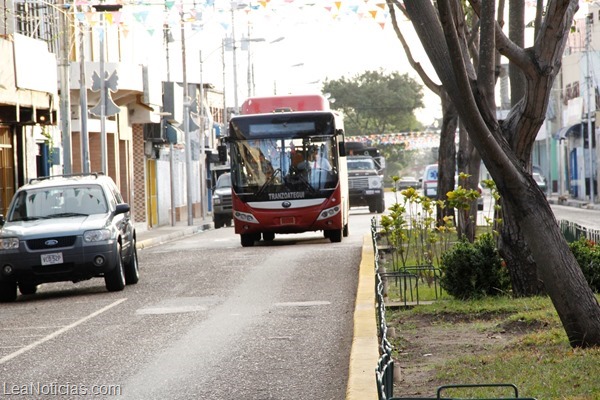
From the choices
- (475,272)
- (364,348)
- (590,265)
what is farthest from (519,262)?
(364,348)

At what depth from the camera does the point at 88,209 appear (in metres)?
19.0

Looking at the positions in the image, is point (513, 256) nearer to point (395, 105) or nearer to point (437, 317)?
point (437, 317)

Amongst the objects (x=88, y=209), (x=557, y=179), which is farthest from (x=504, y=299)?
(x=557, y=179)

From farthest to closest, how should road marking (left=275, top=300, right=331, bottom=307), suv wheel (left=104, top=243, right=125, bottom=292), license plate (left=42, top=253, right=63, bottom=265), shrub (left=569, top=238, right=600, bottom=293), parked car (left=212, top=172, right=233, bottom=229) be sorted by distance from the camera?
parked car (left=212, top=172, right=233, bottom=229)
suv wheel (left=104, top=243, right=125, bottom=292)
license plate (left=42, top=253, right=63, bottom=265)
road marking (left=275, top=300, right=331, bottom=307)
shrub (left=569, top=238, right=600, bottom=293)

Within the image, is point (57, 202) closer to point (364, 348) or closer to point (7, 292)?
point (7, 292)

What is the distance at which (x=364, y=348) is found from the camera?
11.0 metres

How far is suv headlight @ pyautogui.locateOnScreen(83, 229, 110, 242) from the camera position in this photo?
1803 centimetres

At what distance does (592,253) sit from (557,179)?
75.6 meters

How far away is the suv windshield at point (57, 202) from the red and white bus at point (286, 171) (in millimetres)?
9712

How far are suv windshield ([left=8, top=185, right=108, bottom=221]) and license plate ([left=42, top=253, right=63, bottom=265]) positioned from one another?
3.96 feet

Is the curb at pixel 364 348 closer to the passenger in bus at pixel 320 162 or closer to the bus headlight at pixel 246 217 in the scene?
the bus headlight at pixel 246 217

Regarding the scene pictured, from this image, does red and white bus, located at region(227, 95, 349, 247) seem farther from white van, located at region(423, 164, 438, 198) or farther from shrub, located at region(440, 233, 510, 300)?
white van, located at region(423, 164, 438, 198)

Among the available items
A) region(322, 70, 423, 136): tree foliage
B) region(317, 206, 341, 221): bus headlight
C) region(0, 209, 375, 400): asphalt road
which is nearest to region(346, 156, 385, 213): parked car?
region(317, 206, 341, 221): bus headlight

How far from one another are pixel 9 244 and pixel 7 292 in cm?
75
